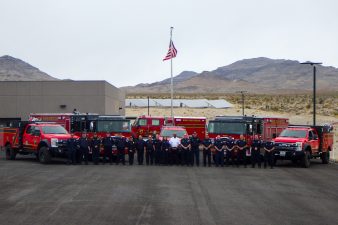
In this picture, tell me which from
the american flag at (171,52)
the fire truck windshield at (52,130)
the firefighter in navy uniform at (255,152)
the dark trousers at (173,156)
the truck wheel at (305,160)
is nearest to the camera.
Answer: the firefighter in navy uniform at (255,152)

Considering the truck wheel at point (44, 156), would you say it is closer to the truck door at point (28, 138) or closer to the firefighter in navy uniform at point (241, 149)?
the truck door at point (28, 138)

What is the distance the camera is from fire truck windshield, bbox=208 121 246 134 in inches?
1141

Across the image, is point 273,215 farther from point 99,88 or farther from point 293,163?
point 99,88

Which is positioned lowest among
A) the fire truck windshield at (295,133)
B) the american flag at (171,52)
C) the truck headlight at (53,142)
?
the truck headlight at (53,142)

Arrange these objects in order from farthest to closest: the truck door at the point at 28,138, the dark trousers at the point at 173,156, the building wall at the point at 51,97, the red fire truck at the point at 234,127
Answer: the building wall at the point at 51,97
the red fire truck at the point at 234,127
the truck door at the point at 28,138
the dark trousers at the point at 173,156

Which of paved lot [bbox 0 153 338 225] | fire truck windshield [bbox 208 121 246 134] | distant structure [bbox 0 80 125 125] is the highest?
distant structure [bbox 0 80 125 125]

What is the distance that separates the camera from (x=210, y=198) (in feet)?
48.5

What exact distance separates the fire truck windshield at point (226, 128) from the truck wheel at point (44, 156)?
8457 mm

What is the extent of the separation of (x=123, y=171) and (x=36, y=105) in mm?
34282

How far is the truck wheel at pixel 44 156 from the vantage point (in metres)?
26.1

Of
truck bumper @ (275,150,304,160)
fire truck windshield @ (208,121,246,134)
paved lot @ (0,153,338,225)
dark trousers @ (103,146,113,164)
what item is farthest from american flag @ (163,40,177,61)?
paved lot @ (0,153,338,225)

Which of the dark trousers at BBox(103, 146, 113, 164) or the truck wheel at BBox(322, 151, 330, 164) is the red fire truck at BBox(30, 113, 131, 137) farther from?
the truck wheel at BBox(322, 151, 330, 164)

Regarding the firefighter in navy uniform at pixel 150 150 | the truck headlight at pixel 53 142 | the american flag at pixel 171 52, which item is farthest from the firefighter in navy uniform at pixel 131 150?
the american flag at pixel 171 52

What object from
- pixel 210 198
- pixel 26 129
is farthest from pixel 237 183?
pixel 26 129
